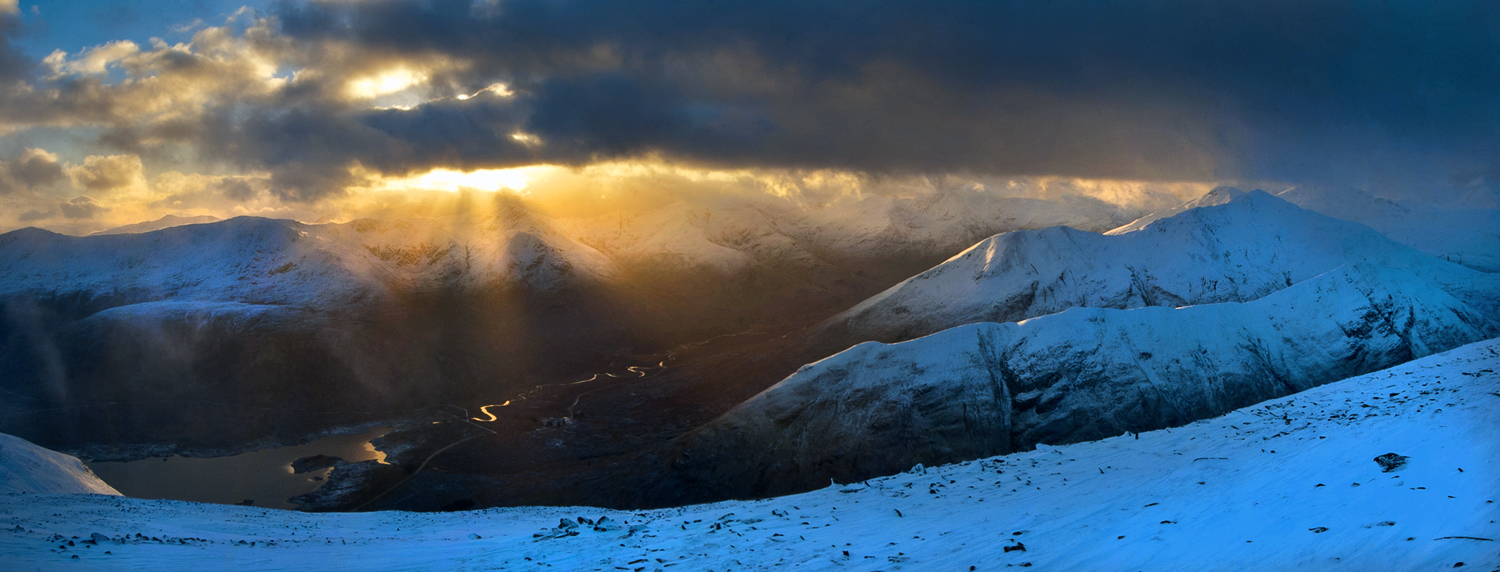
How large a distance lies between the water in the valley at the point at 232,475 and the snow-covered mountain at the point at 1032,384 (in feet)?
135

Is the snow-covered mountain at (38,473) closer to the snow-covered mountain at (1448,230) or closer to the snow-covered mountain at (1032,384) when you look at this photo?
the snow-covered mountain at (1032,384)

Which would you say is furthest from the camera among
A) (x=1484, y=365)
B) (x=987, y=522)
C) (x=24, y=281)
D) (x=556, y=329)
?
(x=556, y=329)

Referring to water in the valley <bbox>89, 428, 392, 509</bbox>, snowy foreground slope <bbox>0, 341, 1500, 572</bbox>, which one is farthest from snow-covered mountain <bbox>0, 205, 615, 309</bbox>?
snowy foreground slope <bbox>0, 341, 1500, 572</bbox>

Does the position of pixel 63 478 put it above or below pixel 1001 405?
above

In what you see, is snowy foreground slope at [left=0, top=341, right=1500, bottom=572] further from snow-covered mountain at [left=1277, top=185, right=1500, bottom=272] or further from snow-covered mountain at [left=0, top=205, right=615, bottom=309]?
snow-covered mountain at [left=1277, top=185, right=1500, bottom=272]

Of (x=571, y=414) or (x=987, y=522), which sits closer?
(x=987, y=522)

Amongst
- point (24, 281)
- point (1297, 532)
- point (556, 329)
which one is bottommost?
point (1297, 532)

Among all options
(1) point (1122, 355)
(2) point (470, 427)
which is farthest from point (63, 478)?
(1) point (1122, 355)

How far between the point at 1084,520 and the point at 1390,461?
5940mm

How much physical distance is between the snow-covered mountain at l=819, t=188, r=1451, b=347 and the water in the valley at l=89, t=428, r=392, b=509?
69.7 m

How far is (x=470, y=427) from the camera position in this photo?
297 ft

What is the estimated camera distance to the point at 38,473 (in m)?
41.9

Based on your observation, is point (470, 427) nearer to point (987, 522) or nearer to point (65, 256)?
point (987, 522)

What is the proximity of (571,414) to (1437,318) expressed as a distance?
100790 mm
